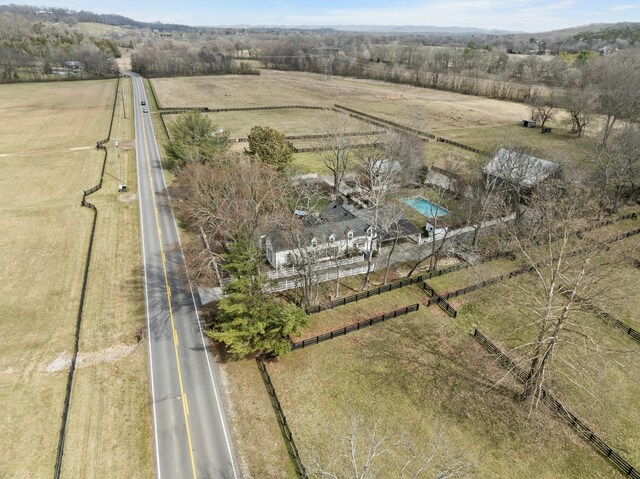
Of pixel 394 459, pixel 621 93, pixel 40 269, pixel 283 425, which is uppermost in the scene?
pixel 621 93

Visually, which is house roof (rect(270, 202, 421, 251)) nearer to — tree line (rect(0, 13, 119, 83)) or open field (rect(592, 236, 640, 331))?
open field (rect(592, 236, 640, 331))

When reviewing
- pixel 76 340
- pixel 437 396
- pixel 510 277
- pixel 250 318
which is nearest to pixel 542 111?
pixel 510 277

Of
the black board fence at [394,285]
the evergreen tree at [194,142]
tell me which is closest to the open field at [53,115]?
the evergreen tree at [194,142]

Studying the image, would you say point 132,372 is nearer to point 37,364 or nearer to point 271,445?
point 37,364

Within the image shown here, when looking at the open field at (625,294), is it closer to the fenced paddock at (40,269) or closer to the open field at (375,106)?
the open field at (375,106)

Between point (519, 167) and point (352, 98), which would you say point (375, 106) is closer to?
point (352, 98)

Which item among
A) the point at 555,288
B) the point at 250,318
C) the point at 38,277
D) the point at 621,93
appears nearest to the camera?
the point at 250,318

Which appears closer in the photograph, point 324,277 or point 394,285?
point 394,285
